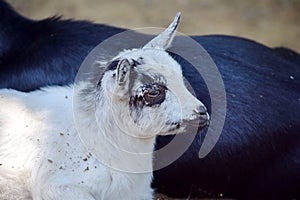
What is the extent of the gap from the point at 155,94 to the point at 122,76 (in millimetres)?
139

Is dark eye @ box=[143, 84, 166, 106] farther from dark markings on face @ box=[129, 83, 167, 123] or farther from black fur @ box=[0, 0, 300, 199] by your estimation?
black fur @ box=[0, 0, 300, 199]

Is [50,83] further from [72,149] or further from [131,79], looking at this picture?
[131,79]

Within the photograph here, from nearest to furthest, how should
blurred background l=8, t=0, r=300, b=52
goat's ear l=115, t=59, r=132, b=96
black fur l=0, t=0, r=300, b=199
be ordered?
goat's ear l=115, t=59, r=132, b=96 < black fur l=0, t=0, r=300, b=199 < blurred background l=8, t=0, r=300, b=52

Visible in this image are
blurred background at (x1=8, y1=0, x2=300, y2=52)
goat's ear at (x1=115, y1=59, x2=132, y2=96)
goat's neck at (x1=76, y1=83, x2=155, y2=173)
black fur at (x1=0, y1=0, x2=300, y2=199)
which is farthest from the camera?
blurred background at (x1=8, y1=0, x2=300, y2=52)

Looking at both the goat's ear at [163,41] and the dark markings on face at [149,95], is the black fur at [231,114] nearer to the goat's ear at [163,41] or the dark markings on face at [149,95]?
the goat's ear at [163,41]

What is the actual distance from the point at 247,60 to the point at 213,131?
18.7 inches

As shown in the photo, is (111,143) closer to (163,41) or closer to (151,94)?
(151,94)

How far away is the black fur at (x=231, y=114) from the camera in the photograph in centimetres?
379

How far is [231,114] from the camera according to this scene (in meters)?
3.80

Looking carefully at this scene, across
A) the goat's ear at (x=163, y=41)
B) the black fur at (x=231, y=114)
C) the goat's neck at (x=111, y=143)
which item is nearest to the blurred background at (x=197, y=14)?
the black fur at (x=231, y=114)

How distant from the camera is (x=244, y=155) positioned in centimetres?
380

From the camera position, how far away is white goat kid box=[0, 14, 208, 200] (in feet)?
9.68

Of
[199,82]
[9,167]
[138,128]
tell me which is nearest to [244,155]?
[199,82]

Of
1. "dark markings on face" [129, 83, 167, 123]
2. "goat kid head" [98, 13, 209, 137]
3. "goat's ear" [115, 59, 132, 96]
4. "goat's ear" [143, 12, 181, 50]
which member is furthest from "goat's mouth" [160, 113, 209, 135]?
"goat's ear" [143, 12, 181, 50]
